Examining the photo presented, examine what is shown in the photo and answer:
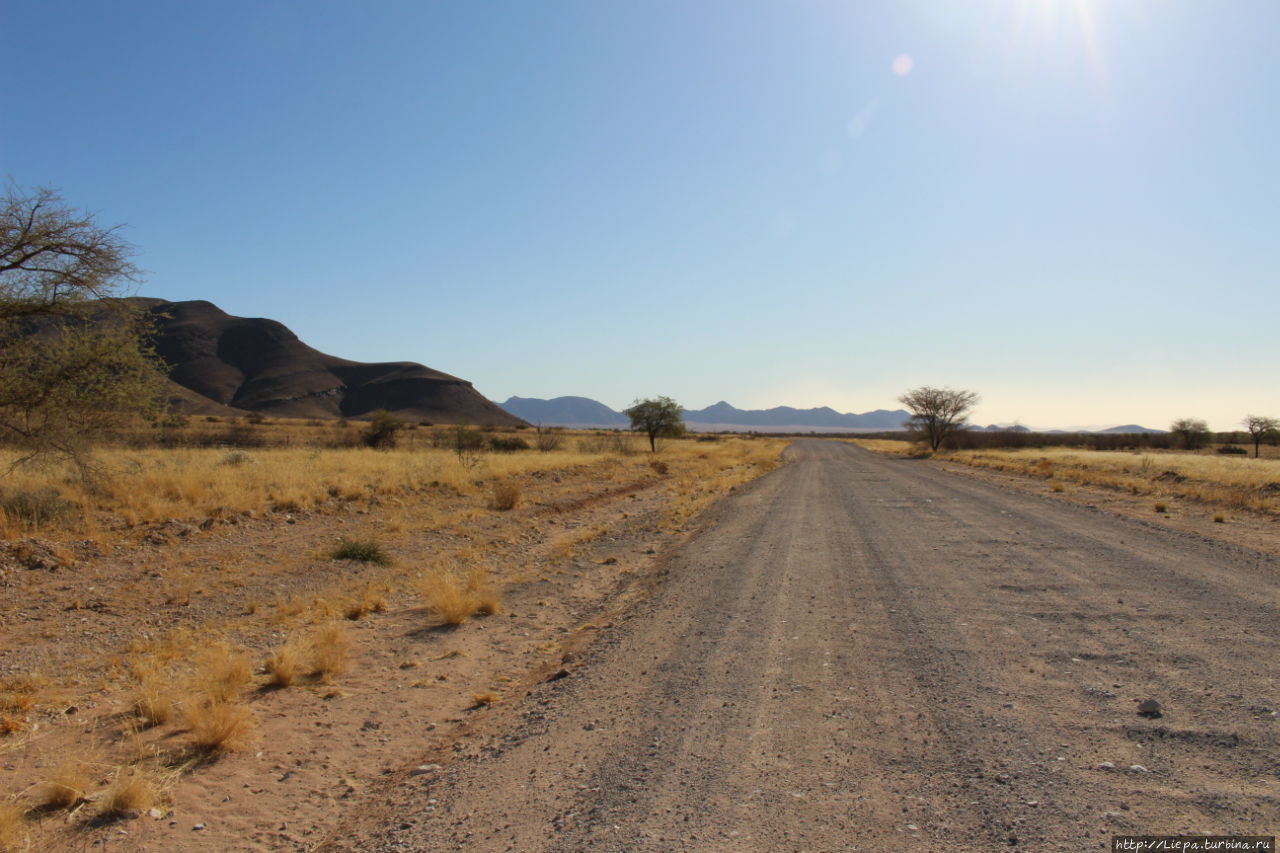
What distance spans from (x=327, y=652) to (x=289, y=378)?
430ft

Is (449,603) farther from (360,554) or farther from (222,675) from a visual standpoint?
(360,554)

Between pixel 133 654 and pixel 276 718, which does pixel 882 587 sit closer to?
pixel 276 718

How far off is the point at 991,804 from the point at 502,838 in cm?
268

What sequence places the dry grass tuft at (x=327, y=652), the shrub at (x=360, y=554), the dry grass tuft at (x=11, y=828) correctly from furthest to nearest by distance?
the shrub at (x=360, y=554)
the dry grass tuft at (x=327, y=652)
the dry grass tuft at (x=11, y=828)

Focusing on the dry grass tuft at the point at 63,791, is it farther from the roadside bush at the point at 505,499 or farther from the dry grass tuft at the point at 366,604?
the roadside bush at the point at 505,499

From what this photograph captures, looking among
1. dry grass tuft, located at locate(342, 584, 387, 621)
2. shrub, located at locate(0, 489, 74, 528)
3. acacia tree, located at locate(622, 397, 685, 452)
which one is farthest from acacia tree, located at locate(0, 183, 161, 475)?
acacia tree, located at locate(622, 397, 685, 452)

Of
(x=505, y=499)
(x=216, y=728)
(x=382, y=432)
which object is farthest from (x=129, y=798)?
(x=382, y=432)

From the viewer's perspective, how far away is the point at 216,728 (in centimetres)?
458

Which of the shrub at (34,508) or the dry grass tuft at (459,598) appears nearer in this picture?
the dry grass tuft at (459,598)

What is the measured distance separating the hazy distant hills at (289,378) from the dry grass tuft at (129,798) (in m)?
116

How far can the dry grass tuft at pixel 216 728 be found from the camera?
4.56 meters

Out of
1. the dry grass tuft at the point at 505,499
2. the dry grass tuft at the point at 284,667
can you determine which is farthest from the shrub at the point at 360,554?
the dry grass tuft at the point at 505,499

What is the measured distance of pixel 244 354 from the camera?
422ft

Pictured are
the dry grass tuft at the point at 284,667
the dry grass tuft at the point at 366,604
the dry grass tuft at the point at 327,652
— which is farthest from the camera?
the dry grass tuft at the point at 366,604
